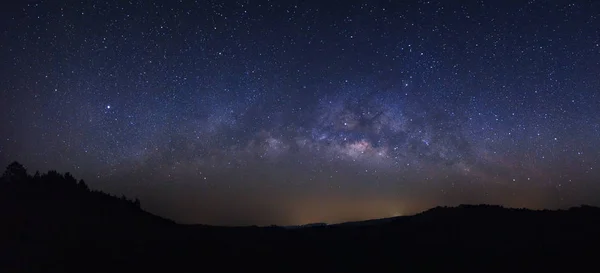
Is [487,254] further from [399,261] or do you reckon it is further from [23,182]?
[23,182]

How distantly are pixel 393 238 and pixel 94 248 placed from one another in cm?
1579

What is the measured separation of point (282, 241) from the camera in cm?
2620

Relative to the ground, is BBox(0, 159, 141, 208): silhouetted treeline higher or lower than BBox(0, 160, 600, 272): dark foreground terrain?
higher

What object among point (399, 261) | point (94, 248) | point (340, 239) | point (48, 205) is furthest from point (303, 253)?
point (48, 205)

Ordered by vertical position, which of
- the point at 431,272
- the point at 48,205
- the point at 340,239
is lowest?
the point at 431,272

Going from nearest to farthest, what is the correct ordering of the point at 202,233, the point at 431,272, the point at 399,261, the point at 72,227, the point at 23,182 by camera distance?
the point at 431,272 → the point at 399,261 → the point at 72,227 → the point at 202,233 → the point at 23,182

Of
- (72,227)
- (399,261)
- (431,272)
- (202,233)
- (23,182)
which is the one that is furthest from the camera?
(23,182)

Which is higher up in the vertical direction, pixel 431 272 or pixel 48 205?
pixel 48 205

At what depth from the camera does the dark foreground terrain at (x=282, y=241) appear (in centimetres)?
2234

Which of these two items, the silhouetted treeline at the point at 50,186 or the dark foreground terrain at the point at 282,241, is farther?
the silhouetted treeline at the point at 50,186

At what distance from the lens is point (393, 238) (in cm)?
2662

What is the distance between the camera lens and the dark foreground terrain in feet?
73.3

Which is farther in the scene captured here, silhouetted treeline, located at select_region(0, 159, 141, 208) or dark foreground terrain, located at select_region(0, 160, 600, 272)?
silhouetted treeline, located at select_region(0, 159, 141, 208)

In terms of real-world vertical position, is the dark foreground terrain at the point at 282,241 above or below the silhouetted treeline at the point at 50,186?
below
